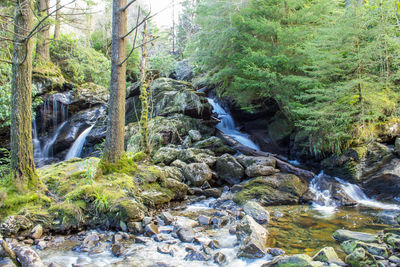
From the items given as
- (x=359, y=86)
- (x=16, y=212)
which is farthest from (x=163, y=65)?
(x=16, y=212)

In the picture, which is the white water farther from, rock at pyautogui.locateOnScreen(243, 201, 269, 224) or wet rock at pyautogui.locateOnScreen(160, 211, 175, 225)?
rock at pyautogui.locateOnScreen(243, 201, 269, 224)

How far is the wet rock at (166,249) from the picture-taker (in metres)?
4.30

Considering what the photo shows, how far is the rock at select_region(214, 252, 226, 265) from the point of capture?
4017 mm

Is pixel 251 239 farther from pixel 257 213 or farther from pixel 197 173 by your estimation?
pixel 197 173

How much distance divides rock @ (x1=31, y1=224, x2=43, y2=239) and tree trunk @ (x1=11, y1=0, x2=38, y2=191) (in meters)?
1.05

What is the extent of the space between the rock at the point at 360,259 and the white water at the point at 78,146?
498 inches

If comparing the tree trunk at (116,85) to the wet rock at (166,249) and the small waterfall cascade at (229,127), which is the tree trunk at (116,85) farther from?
the small waterfall cascade at (229,127)

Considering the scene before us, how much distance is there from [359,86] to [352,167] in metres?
2.62

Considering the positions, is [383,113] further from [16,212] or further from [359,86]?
[16,212]

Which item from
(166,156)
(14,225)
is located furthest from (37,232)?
(166,156)

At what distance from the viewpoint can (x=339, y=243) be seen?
4.55 metres

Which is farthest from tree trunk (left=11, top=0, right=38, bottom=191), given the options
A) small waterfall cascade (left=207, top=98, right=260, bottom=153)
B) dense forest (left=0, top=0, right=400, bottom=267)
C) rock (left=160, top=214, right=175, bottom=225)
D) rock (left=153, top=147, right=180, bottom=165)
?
small waterfall cascade (left=207, top=98, right=260, bottom=153)

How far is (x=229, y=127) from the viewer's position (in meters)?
15.2

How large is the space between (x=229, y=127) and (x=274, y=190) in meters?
7.95
